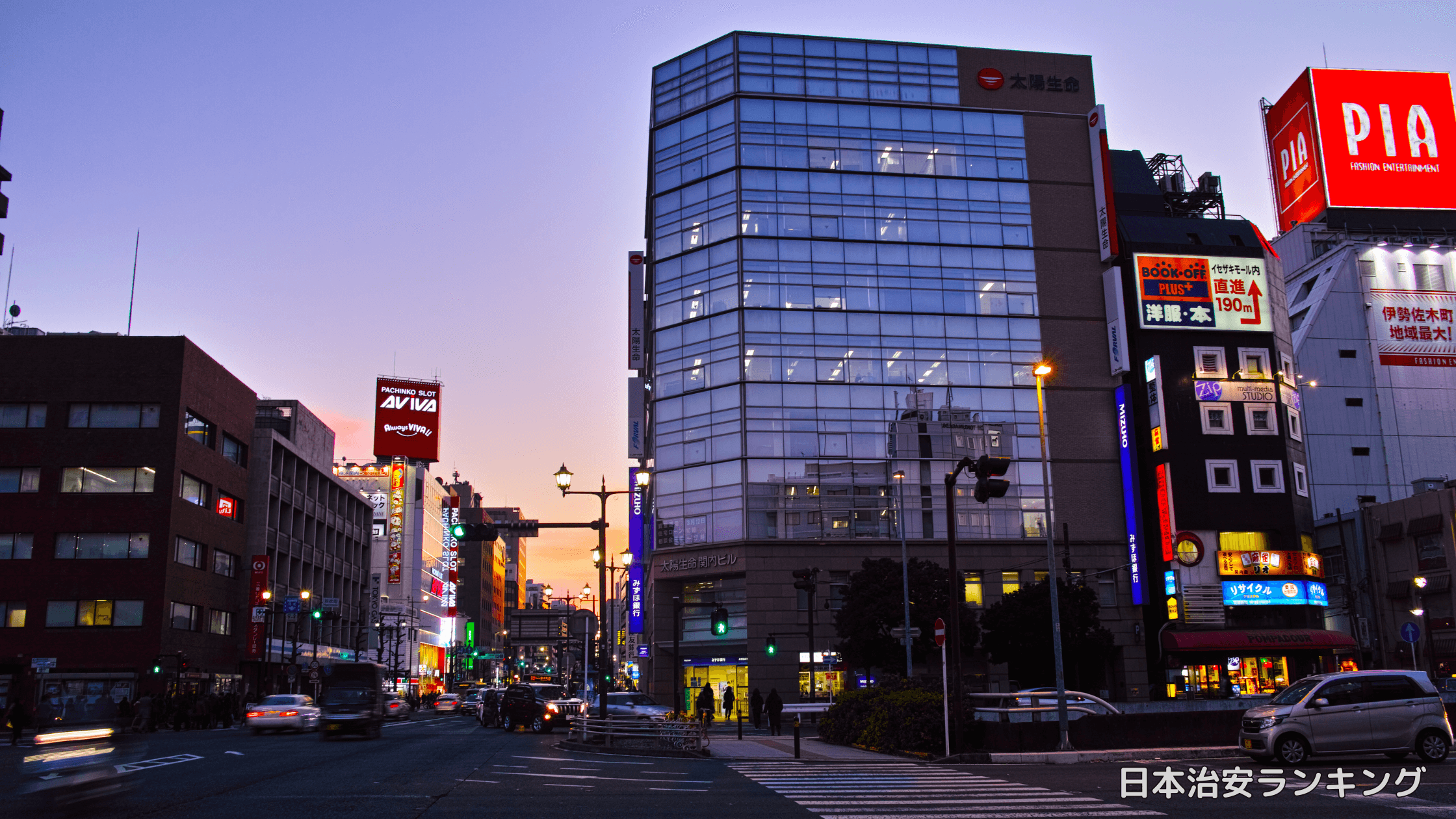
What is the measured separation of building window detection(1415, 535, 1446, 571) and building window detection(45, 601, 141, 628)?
2871 inches

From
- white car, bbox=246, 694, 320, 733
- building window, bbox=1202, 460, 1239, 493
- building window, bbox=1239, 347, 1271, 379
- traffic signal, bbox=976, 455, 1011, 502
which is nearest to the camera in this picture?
traffic signal, bbox=976, 455, 1011, 502

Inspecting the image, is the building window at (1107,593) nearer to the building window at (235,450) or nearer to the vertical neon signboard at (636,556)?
the vertical neon signboard at (636,556)

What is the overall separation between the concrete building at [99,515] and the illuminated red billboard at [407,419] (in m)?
66.5

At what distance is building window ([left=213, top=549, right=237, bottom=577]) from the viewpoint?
71812 mm

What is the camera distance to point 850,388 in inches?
2461

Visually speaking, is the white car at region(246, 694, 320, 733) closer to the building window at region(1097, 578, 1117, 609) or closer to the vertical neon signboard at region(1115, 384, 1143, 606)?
the building window at region(1097, 578, 1117, 609)

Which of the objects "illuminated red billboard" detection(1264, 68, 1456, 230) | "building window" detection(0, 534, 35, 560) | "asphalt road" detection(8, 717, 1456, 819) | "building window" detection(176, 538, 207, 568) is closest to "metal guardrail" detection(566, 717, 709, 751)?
"asphalt road" detection(8, 717, 1456, 819)

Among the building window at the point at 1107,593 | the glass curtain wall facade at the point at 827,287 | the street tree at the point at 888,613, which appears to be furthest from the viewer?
the building window at the point at 1107,593

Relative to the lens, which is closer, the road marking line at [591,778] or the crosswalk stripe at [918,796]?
the crosswalk stripe at [918,796]

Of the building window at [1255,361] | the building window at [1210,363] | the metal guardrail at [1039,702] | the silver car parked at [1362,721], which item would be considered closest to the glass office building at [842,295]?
the building window at [1210,363]

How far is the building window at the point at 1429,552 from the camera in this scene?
199ft

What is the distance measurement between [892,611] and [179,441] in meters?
43.2

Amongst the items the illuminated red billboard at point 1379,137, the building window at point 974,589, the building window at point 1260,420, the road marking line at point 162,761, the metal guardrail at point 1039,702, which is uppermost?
the illuminated red billboard at point 1379,137

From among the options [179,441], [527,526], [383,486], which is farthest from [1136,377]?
[383,486]
